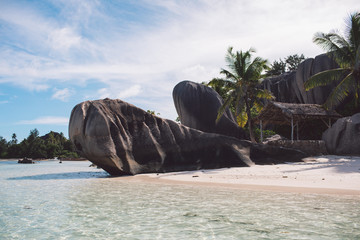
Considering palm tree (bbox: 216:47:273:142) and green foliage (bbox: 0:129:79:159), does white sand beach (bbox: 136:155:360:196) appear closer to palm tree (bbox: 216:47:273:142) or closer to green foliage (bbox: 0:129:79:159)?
palm tree (bbox: 216:47:273:142)

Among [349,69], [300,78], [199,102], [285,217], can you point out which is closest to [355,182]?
[285,217]

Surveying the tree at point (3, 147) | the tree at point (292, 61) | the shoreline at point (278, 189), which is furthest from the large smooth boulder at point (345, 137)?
the tree at point (3, 147)

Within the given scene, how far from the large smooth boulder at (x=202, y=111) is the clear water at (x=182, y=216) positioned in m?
12.4

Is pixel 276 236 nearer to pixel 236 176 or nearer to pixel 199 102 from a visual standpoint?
pixel 236 176

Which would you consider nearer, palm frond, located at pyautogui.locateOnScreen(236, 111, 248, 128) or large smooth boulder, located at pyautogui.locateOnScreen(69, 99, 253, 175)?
large smooth boulder, located at pyautogui.locateOnScreen(69, 99, 253, 175)

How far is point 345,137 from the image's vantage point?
53.7 feet

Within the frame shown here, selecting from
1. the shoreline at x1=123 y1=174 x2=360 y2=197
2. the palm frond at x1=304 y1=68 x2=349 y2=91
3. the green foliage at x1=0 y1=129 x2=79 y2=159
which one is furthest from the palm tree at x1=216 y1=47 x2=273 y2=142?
the green foliage at x1=0 y1=129 x2=79 y2=159

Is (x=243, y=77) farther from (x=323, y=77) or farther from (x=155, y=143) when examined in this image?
(x=155, y=143)

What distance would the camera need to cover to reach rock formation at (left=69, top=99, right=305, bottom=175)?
11.5m

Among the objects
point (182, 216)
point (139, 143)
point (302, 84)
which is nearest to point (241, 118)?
point (302, 84)

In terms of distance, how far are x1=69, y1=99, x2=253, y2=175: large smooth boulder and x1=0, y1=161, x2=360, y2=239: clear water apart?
4250 millimetres

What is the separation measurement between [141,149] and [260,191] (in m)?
6.22

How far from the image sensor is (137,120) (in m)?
13.0

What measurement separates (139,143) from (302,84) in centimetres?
2104
